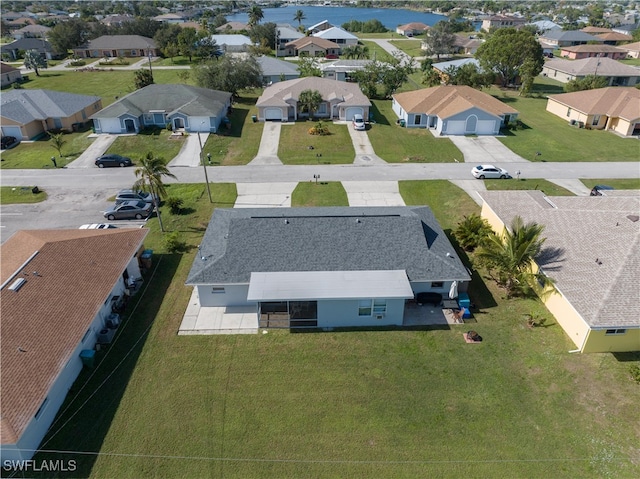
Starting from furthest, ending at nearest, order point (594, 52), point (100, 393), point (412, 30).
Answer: point (412, 30) → point (594, 52) → point (100, 393)

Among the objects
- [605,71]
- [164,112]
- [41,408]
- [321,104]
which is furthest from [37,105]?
[605,71]

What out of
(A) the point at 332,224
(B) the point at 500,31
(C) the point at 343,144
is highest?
(B) the point at 500,31

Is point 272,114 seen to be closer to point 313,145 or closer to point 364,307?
point 313,145

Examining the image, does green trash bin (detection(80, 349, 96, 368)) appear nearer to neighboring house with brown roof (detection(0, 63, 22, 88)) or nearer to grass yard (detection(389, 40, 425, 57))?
neighboring house with brown roof (detection(0, 63, 22, 88))

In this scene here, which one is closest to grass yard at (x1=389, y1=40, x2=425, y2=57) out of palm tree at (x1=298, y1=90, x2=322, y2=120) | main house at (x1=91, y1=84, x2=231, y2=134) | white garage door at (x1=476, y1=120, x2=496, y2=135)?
palm tree at (x1=298, y1=90, x2=322, y2=120)

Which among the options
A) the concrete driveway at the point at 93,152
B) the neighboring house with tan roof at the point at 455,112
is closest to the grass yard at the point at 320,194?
the neighboring house with tan roof at the point at 455,112

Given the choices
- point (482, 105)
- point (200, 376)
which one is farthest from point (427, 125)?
point (200, 376)

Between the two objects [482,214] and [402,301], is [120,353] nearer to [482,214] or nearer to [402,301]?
[402,301]
